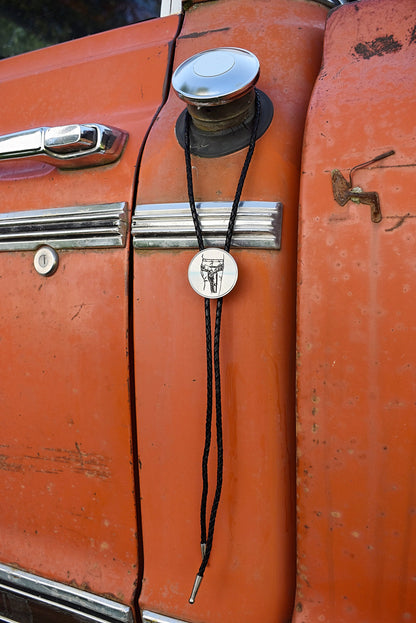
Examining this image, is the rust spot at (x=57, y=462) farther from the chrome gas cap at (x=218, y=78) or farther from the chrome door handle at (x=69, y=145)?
the chrome gas cap at (x=218, y=78)

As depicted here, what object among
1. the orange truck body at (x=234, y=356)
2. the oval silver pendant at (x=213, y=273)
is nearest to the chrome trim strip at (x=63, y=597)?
the orange truck body at (x=234, y=356)

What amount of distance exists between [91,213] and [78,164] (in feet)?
0.35

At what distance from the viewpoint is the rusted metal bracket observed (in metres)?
0.72

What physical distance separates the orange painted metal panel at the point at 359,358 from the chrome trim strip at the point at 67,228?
0.33 meters

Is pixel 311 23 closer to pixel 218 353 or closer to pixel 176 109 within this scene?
pixel 176 109

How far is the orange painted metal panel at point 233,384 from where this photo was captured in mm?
806

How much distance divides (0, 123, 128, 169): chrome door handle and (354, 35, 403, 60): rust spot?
0.42 m

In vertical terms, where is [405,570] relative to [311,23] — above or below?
below

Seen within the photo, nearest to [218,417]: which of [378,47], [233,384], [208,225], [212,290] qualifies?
[233,384]

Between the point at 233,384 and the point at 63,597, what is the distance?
53 centimetres

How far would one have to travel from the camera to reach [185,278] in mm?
848

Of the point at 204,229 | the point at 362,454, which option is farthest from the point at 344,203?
the point at 362,454

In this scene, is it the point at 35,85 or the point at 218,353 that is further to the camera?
the point at 35,85

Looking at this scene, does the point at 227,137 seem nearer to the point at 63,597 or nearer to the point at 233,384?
the point at 233,384
